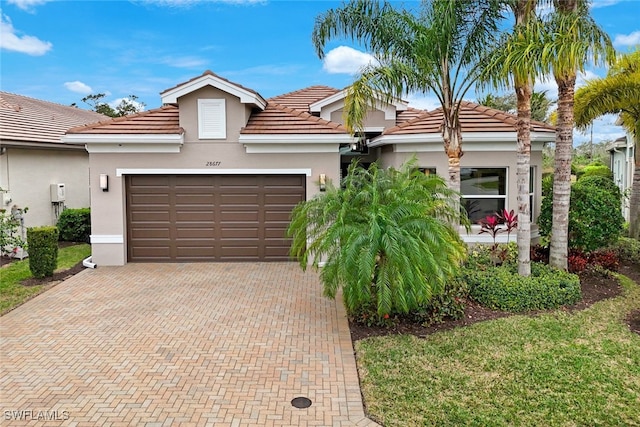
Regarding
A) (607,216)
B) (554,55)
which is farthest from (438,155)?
(554,55)

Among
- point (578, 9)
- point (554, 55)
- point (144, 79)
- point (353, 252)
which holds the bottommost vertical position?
point (353, 252)

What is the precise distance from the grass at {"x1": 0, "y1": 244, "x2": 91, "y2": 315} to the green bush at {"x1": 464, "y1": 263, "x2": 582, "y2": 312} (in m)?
8.94

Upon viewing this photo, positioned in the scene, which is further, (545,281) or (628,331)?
(545,281)

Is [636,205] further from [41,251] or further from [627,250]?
[41,251]

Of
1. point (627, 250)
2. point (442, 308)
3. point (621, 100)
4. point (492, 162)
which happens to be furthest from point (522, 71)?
point (627, 250)

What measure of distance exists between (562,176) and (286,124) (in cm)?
673

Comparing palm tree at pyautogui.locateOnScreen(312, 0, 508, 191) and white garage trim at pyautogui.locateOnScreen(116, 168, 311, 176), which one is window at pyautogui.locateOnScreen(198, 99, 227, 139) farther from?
palm tree at pyautogui.locateOnScreen(312, 0, 508, 191)

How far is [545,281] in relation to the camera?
8828 mm

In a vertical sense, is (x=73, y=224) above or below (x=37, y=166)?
below

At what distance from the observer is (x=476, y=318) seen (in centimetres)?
811

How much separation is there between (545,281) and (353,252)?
430 centimetres

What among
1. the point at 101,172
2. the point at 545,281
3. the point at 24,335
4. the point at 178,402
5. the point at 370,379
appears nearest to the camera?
the point at 178,402

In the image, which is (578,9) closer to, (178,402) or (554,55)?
(554,55)

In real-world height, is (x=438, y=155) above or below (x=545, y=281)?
above
